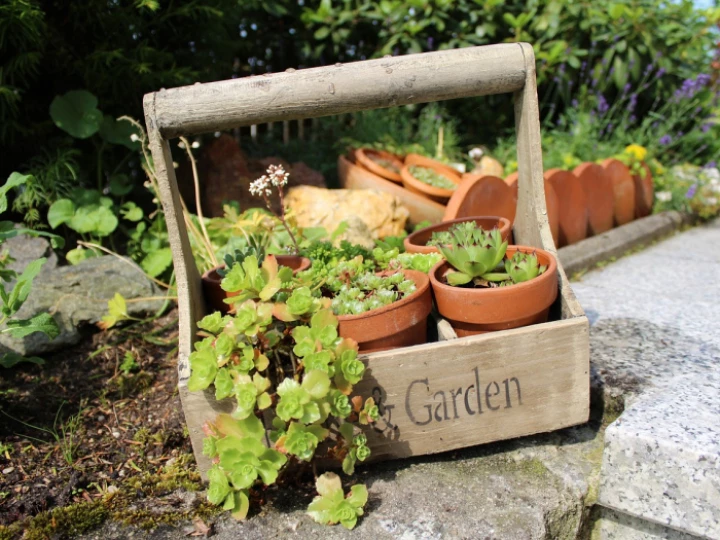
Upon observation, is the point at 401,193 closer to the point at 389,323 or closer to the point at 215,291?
the point at 215,291

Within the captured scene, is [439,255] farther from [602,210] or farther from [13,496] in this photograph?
[602,210]

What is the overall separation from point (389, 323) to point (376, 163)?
6.83 feet

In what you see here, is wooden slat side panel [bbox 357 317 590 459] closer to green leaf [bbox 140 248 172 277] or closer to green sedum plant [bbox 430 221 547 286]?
green sedum plant [bbox 430 221 547 286]

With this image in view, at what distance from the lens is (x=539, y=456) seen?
5.12 ft

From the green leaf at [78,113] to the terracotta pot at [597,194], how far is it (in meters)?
2.27

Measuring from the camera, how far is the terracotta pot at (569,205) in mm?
2883

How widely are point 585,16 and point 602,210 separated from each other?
173cm

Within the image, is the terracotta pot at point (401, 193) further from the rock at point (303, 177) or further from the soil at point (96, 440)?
the soil at point (96, 440)

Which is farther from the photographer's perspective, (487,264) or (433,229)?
(433,229)

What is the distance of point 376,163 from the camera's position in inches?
135

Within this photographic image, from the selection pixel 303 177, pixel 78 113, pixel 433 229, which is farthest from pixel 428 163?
pixel 78 113

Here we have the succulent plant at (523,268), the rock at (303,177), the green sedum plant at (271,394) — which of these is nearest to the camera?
the green sedum plant at (271,394)

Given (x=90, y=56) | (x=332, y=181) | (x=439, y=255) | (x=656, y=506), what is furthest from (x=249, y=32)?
(x=656, y=506)

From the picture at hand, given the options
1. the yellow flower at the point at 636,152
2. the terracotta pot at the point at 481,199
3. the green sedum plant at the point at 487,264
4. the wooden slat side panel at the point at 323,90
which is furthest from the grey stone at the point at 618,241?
the wooden slat side panel at the point at 323,90
